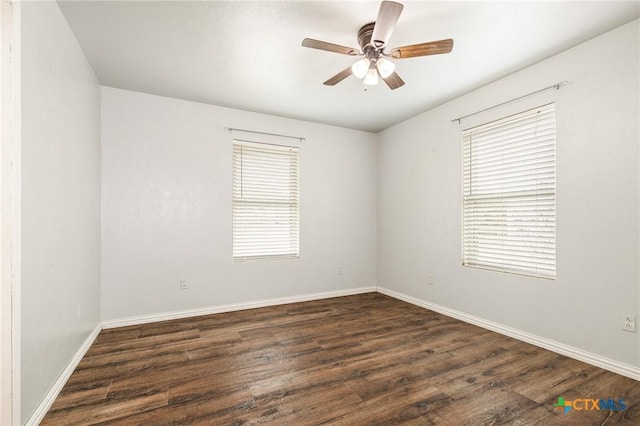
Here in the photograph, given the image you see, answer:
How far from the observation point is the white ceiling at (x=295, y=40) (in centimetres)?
220

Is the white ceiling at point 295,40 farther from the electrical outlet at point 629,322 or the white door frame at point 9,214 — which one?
the electrical outlet at point 629,322

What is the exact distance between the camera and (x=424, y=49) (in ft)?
7.29

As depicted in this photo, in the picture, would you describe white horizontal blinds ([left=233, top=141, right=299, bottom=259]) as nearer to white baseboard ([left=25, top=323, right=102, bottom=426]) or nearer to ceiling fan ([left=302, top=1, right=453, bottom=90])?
white baseboard ([left=25, top=323, right=102, bottom=426])

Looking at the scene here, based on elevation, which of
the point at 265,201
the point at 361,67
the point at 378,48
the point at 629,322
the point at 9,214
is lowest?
the point at 629,322

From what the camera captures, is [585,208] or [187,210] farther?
[187,210]

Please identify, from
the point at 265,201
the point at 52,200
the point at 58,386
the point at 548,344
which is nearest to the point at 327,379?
the point at 58,386

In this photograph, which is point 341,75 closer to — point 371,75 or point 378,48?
point 371,75

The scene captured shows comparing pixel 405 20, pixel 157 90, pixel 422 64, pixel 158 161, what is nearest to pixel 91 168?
pixel 158 161

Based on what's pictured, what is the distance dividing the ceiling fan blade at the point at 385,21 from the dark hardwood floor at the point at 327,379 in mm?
2441

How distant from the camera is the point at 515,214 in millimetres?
3182

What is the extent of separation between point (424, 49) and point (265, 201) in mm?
2840

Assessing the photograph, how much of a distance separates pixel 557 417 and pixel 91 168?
4.28 metres

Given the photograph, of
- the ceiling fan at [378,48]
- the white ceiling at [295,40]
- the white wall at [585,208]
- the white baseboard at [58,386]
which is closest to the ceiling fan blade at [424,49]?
the ceiling fan at [378,48]

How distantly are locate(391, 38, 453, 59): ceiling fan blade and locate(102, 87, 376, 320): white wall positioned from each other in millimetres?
2502
